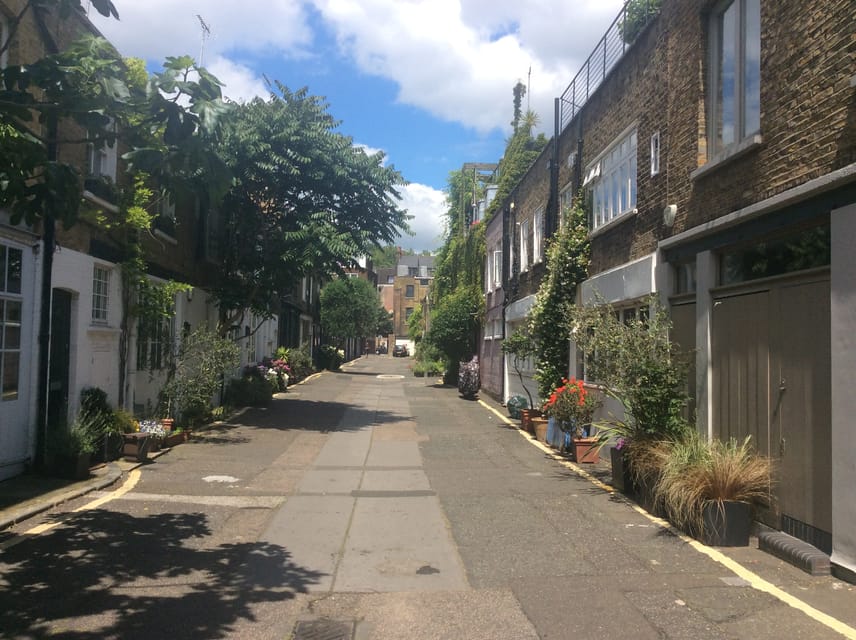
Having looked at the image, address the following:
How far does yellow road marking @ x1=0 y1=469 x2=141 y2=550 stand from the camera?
626cm

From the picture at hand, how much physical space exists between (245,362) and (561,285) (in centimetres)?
1217

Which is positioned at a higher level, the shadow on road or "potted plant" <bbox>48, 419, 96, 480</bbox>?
"potted plant" <bbox>48, 419, 96, 480</bbox>

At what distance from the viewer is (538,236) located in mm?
17406

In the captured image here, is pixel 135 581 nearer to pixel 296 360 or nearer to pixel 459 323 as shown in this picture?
pixel 459 323

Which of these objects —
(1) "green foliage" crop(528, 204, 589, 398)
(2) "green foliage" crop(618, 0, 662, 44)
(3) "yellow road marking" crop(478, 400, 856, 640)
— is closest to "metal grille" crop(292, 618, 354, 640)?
(3) "yellow road marking" crop(478, 400, 856, 640)

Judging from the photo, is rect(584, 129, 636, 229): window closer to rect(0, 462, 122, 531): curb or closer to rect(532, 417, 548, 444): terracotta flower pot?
rect(532, 417, 548, 444): terracotta flower pot

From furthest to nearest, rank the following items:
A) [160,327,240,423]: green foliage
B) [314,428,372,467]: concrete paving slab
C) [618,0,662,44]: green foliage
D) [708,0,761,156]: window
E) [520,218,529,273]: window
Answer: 1. [520,218,529,273]: window
2. [160,327,240,423]: green foliage
3. [618,0,662,44]: green foliage
4. [314,428,372,467]: concrete paving slab
5. [708,0,761,156]: window

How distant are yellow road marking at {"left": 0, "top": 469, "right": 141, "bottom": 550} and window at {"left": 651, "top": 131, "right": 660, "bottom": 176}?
8.13 metres

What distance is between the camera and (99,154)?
1127cm

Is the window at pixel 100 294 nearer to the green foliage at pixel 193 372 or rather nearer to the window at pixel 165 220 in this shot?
the green foliage at pixel 193 372

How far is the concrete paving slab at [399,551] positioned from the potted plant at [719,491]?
230 cm

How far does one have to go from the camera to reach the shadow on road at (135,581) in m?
A: 4.49

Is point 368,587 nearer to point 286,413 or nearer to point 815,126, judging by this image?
point 815,126

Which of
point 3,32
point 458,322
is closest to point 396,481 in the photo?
point 3,32
